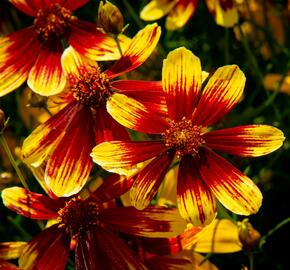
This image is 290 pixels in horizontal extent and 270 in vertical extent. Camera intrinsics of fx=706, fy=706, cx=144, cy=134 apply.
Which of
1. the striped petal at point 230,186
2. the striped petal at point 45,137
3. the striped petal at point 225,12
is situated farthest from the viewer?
the striped petal at point 225,12

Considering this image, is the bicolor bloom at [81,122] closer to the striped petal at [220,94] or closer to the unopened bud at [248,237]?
the striped petal at [220,94]

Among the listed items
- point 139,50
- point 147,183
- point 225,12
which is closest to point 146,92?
point 139,50

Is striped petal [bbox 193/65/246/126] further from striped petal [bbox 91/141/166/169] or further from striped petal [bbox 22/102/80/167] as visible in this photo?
striped petal [bbox 22/102/80/167]

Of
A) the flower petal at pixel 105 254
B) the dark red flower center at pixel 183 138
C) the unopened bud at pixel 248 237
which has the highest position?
the dark red flower center at pixel 183 138

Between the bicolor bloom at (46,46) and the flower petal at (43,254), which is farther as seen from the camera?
the bicolor bloom at (46,46)

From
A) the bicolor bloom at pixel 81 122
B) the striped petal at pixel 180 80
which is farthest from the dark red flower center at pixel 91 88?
the striped petal at pixel 180 80

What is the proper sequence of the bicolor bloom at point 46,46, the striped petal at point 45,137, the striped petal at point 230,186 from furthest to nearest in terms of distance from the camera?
the bicolor bloom at point 46,46, the striped petal at point 45,137, the striped petal at point 230,186

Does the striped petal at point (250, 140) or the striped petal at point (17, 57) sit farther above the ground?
the striped petal at point (17, 57)
